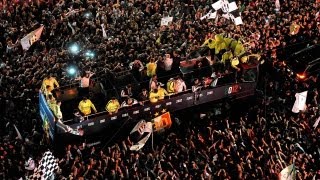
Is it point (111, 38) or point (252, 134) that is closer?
point (252, 134)

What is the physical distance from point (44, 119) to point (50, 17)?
19.4ft

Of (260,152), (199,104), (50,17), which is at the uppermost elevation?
(50,17)

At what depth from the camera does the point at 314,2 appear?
22312mm

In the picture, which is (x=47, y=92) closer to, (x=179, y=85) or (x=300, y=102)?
(x=179, y=85)

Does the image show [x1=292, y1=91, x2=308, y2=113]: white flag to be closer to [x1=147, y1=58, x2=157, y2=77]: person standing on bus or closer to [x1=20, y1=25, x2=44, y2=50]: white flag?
[x1=147, y1=58, x2=157, y2=77]: person standing on bus

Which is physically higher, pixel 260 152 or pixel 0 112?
pixel 0 112

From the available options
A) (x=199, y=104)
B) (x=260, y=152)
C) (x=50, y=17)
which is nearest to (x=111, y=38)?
(x=50, y=17)

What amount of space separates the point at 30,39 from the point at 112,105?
4.52m

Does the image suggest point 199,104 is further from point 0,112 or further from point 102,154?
point 0,112

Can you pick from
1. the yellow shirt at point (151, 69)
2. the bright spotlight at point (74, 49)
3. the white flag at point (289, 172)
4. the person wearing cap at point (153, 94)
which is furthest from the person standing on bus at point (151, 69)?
the white flag at point (289, 172)

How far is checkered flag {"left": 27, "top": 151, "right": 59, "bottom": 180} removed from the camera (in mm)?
14845

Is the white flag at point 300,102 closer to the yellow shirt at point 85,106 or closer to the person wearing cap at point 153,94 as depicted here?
the person wearing cap at point 153,94

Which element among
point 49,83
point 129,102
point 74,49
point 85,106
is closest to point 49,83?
point 49,83

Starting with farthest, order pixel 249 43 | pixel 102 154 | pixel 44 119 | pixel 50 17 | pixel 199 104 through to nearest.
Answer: pixel 50 17, pixel 249 43, pixel 199 104, pixel 44 119, pixel 102 154
